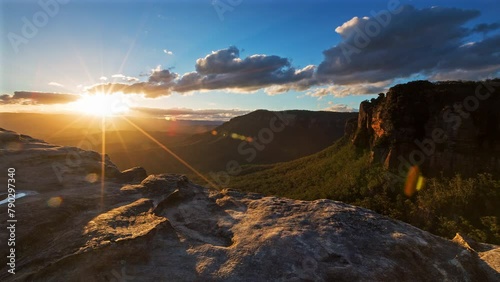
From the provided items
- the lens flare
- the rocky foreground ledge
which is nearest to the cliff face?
the lens flare

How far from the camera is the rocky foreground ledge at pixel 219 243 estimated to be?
5.14 meters

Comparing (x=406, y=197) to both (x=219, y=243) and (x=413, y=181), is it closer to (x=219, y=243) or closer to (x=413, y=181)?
(x=413, y=181)

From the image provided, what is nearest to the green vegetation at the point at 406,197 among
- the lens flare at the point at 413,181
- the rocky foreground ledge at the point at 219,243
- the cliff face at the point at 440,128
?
the lens flare at the point at 413,181

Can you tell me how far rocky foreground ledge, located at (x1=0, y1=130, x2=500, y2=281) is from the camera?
5145mm

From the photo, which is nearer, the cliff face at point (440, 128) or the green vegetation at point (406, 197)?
the green vegetation at point (406, 197)

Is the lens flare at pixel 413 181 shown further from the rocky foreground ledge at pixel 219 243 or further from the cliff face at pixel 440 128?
the rocky foreground ledge at pixel 219 243

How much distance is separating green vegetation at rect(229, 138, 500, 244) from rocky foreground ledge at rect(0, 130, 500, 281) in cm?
Result: 1596

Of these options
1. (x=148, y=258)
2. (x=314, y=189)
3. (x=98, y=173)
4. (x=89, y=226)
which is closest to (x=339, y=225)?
(x=148, y=258)

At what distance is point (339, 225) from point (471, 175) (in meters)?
27.3

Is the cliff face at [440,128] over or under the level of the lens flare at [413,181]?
over

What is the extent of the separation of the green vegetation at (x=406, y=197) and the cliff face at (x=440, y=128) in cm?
192

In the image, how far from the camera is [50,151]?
37.2ft

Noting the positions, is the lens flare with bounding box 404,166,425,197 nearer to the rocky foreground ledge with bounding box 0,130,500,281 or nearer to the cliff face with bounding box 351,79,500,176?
the cliff face with bounding box 351,79,500,176

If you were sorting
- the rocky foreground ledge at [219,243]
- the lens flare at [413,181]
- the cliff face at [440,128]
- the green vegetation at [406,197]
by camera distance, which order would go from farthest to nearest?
the lens flare at [413,181], the cliff face at [440,128], the green vegetation at [406,197], the rocky foreground ledge at [219,243]
